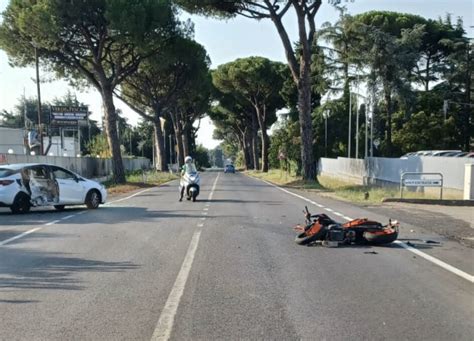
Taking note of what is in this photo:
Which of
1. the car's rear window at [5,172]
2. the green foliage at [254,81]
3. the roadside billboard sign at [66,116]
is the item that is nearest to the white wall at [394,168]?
the green foliage at [254,81]

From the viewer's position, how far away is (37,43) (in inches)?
1268

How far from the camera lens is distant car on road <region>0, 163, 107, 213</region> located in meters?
15.9

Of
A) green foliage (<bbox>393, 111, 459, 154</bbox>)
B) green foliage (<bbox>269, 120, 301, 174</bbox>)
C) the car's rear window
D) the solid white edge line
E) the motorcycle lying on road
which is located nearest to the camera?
the solid white edge line

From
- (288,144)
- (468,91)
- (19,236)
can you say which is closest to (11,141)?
(288,144)

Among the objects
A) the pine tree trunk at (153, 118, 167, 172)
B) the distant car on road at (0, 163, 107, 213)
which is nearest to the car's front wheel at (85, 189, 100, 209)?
the distant car on road at (0, 163, 107, 213)

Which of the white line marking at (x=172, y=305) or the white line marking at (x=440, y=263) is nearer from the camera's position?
the white line marking at (x=172, y=305)

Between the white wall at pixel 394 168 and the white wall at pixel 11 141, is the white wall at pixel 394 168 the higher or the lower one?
the lower one

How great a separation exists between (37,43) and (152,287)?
28681 mm

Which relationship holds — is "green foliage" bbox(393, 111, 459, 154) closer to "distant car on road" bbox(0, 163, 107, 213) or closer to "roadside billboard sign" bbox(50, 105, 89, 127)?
"roadside billboard sign" bbox(50, 105, 89, 127)

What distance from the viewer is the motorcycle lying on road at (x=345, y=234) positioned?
10.1 metres

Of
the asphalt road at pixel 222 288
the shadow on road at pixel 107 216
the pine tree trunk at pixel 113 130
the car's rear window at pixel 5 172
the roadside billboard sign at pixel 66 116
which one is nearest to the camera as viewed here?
the asphalt road at pixel 222 288

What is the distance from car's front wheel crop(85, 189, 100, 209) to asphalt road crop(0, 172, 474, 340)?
561cm

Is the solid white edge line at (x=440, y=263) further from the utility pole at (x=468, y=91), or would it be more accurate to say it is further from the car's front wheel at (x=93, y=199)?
the utility pole at (x=468, y=91)

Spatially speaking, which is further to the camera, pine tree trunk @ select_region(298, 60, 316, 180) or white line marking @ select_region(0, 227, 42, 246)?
pine tree trunk @ select_region(298, 60, 316, 180)
